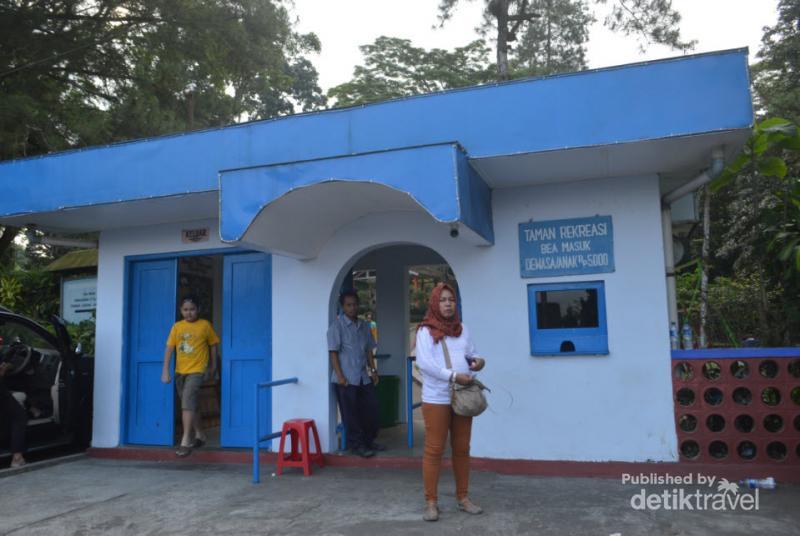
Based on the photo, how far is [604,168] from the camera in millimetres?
5512

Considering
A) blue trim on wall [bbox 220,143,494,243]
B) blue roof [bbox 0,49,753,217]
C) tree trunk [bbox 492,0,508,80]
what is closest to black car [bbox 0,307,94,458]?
blue roof [bbox 0,49,753,217]

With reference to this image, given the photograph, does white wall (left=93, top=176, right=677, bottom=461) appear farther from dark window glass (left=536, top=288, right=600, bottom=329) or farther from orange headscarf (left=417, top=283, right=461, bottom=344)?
orange headscarf (left=417, top=283, right=461, bottom=344)

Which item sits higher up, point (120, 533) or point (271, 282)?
point (271, 282)

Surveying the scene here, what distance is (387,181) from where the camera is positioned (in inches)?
199

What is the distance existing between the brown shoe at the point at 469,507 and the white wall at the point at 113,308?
14.1 feet

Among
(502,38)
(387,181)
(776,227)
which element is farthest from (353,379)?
(502,38)

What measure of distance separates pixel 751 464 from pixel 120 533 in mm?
4988

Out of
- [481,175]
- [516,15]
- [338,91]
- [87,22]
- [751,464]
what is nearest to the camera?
[751,464]

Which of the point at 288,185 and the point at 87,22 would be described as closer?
the point at 288,185

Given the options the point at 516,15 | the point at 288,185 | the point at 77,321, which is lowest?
the point at 77,321

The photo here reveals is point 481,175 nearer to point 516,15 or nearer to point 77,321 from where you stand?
point 77,321

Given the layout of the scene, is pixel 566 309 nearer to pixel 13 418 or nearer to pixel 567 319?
pixel 567 319

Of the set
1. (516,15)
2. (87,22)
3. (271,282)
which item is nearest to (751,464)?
(271,282)

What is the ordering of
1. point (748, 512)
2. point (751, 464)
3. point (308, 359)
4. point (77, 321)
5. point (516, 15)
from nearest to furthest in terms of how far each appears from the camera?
point (748, 512)
point (751, 464)
point (308, 359)
point (77, 321)
point (516, 15)
